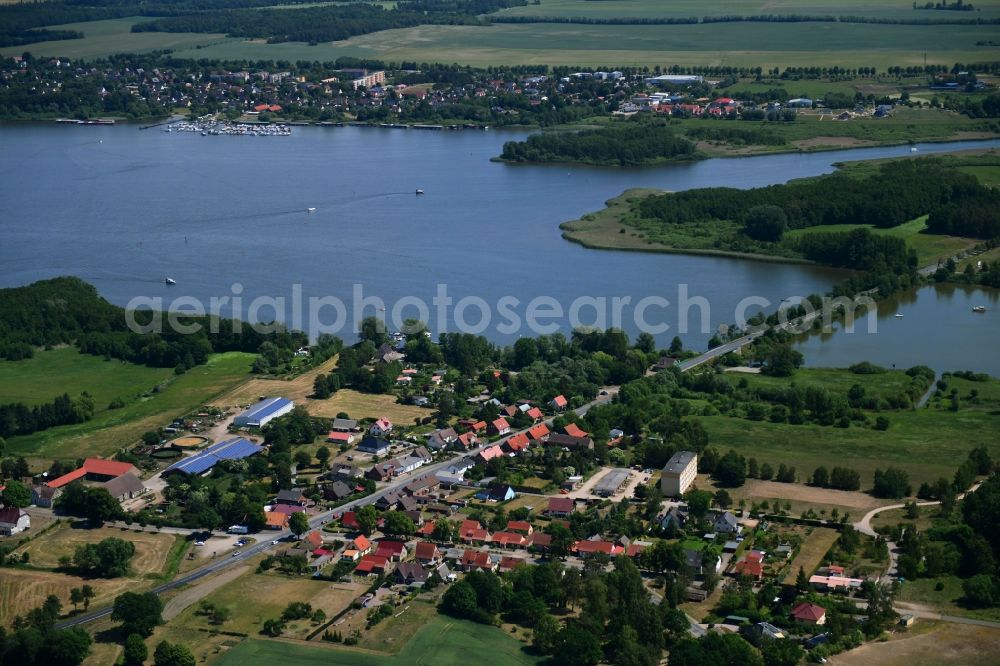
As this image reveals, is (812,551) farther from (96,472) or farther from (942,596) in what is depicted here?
(96,472)

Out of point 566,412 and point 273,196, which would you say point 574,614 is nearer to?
point 566,412

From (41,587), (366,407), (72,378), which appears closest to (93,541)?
(41,587)

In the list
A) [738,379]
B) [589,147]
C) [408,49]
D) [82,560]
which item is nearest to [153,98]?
[408,49]

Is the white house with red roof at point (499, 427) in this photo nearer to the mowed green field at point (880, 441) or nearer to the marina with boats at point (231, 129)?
the mowed green field at point (880, 441)

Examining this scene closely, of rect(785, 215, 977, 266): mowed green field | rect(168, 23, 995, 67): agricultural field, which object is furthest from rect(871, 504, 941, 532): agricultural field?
rect(168, 23, 995, 67): agricultural field

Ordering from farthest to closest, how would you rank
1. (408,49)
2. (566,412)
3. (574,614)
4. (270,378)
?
1. (408,49)
2. (270,378)
3. (566,412)
4. (574,614)

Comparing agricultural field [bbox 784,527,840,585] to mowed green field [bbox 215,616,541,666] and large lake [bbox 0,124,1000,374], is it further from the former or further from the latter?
large lake [bbox 0,124,1000,374]
